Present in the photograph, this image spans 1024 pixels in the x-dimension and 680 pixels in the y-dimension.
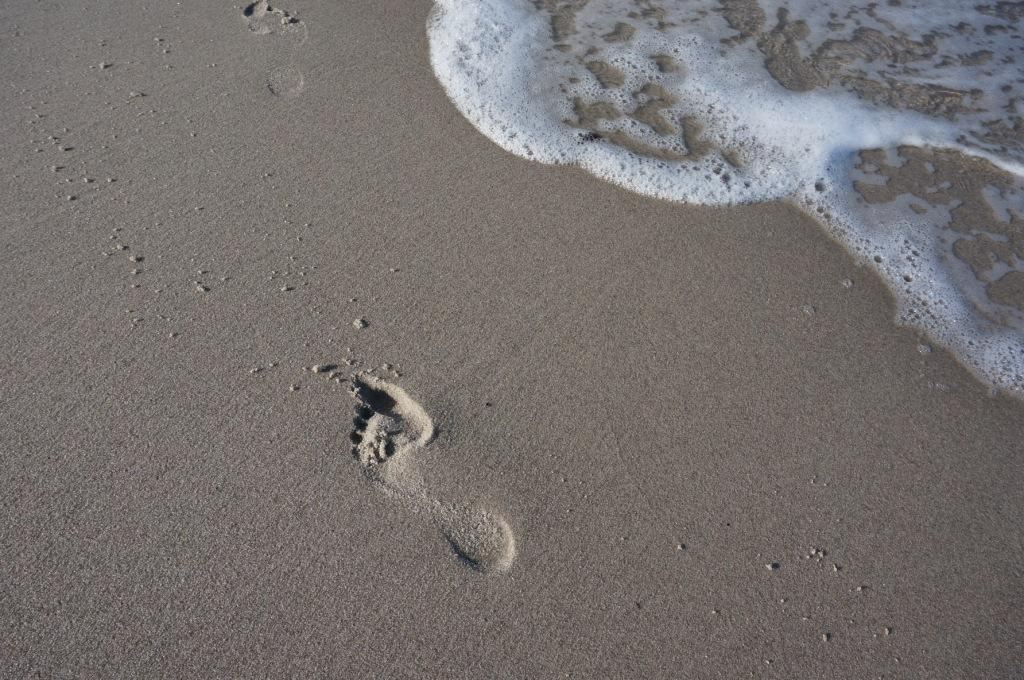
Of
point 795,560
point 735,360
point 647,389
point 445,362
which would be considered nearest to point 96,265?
point 445,362

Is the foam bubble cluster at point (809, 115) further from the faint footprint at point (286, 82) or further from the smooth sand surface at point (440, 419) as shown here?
the faint footprint at point (286, 82)

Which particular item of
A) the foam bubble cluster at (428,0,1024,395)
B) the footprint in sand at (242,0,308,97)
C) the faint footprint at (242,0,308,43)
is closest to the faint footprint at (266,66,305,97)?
the footprint in sand at (242,0,308,97)

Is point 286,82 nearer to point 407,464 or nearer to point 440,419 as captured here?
point 440,419

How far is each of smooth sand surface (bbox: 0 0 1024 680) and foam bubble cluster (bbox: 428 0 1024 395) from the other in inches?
7.4

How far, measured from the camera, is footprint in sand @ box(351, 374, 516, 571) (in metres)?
2.14

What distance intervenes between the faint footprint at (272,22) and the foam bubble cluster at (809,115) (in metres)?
0.63

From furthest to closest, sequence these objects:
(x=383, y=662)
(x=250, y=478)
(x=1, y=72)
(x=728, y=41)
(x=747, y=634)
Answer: (x=728, y=41)
(x=1, y=72)
(x=250, y=478)
(x=747, y=634)
(x=383, y=662)

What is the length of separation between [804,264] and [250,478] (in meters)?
2.10

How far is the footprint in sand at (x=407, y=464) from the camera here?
2145 millimetres

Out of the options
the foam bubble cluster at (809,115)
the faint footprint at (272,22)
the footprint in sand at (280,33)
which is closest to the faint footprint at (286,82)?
the footprint in sand at (280,33)

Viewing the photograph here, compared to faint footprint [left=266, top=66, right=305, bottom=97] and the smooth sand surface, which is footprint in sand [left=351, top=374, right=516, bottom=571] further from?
faint footprint [left=266, top=66, right=305, bottom=97]

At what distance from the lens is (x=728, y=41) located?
4156mm

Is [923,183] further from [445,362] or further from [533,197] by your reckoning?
[445,362]

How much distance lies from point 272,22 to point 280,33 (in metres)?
0.11
